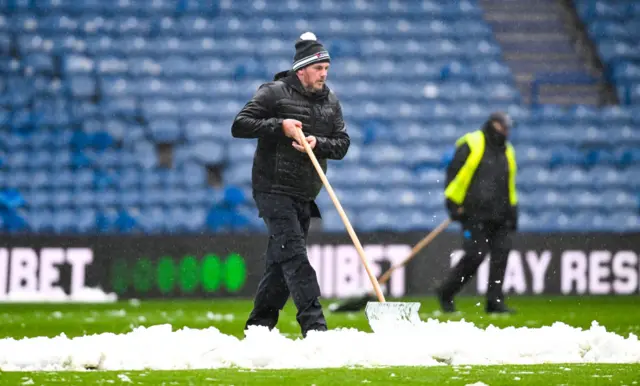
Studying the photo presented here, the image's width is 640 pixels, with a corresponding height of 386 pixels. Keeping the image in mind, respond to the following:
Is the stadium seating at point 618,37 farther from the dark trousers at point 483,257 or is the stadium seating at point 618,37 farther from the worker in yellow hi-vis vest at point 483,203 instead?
the dark trousers at point 483,257

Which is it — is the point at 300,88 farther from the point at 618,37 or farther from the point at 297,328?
the point at 618,37

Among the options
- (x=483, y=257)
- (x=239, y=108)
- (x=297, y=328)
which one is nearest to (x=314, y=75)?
(x=297, y=328)

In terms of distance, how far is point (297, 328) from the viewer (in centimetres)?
855

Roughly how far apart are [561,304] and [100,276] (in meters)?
4.71

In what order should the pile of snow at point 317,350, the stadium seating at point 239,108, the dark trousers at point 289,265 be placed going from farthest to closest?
the stadium seating at point 239,108 → the dark trousers at point 289,265 → the pile of snow at point 317,350

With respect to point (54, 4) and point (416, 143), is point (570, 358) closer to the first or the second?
point (416, 143)

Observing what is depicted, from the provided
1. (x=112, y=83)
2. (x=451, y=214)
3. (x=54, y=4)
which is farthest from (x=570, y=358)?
(x=54, y=4)

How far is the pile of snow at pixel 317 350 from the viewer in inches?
204

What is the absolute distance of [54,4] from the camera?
15.6 metres

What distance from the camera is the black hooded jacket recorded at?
634cm

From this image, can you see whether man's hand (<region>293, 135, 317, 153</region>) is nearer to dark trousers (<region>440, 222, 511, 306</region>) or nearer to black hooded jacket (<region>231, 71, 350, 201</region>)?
black hooded jacket (<region>231, 71, 350, 201</region>)

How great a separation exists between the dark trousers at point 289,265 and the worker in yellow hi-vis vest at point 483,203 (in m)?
3.86

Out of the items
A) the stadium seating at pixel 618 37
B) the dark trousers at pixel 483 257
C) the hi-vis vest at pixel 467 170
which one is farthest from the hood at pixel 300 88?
the stadium seating at pixel 618 37

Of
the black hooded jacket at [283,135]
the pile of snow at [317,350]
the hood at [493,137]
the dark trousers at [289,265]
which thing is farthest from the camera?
the hood at [493,137]
